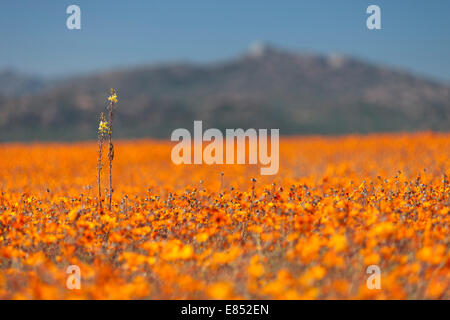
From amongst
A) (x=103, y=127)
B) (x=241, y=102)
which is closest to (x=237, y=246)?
(x=103, y=127)

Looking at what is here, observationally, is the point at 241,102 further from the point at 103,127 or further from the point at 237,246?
the point at 237,246

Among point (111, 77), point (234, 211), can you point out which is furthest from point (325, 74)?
point (234, 211)

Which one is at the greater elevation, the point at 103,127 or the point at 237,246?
the point at 103,127

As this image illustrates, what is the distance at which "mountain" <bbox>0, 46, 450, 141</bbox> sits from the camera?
182 ft

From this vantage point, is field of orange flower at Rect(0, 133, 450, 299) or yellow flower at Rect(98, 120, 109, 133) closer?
field of orange flower at Rect(0, 133, 450, 299)

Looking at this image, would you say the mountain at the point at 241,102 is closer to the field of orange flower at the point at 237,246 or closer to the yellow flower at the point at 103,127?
the field of orange flower at the point at 237,246

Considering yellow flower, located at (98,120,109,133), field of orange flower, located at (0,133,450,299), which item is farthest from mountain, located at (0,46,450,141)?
yellow flower, located at (98,120,109,133)

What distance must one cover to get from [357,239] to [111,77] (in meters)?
92.3

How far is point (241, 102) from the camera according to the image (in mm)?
64312

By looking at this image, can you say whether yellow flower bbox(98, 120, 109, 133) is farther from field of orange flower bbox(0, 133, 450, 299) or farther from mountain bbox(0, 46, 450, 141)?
mountain bbox(0, 46, 450, 141)

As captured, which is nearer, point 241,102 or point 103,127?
point 103,127

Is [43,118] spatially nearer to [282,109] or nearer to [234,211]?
[282,109]

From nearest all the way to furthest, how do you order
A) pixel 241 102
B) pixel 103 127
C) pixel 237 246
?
pixel 237 246, pixel 103 127, pixel 241 102
